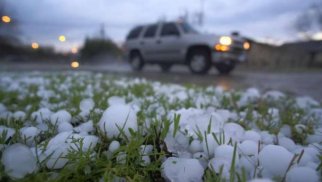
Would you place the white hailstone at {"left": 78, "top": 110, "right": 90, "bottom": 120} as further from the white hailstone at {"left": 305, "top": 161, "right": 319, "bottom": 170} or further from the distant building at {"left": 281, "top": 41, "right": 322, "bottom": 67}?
the distant building at {"left": 281, "top": 41, "right": 322, "bottom": 67}

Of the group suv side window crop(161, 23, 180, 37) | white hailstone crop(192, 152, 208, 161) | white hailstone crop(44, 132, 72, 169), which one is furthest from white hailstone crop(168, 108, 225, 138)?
suv side window crop(161, 23, 180, 37)

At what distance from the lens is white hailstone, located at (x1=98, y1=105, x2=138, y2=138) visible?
1035 millimetres

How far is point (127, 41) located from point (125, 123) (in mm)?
9321

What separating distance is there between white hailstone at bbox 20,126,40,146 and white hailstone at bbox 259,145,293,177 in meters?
0.83

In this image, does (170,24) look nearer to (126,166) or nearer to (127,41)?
(127,41)

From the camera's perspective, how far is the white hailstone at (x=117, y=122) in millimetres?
1035

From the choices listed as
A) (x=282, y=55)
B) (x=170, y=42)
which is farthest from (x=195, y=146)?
(x=282, y=55)

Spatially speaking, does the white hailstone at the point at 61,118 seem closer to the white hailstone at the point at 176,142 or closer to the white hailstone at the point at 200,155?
the white hailstone at the point at 176,142

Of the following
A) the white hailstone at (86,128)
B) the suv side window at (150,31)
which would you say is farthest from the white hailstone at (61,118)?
the suv side window at (150,31)

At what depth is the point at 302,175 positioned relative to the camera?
2.32 feet

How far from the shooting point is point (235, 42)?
293 inches

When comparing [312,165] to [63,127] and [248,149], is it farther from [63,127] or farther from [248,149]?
[63,127]

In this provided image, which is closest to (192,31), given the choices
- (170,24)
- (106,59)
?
(170,24)

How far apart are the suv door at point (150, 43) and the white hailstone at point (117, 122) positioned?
7.84m
